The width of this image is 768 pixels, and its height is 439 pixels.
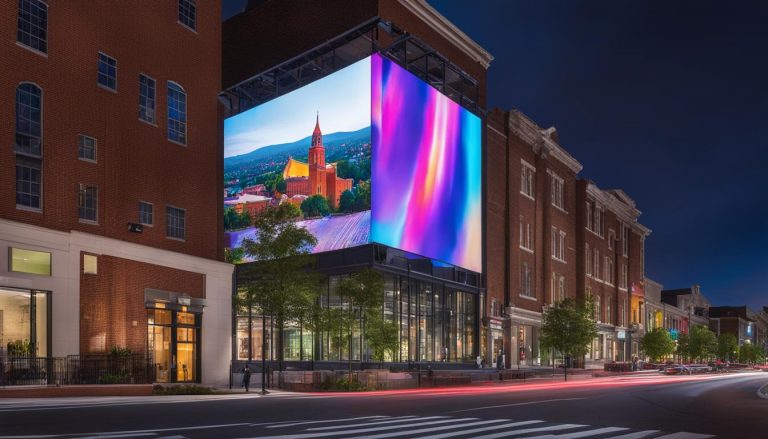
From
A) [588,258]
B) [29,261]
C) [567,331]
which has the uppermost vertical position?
[29,261]

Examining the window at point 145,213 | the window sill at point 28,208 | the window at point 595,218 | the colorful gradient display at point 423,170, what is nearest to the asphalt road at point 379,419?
the window sill at point 28,208

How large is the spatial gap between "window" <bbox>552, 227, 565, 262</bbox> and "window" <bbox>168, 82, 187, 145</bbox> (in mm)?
51668

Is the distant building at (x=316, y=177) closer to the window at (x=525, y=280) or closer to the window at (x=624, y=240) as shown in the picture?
the window at (x=525, y=280)

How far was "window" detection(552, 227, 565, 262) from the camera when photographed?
84500 millimetres

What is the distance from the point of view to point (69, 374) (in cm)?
3266

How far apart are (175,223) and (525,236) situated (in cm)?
4426

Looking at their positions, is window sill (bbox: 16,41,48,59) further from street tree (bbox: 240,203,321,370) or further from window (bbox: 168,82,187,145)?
street tree (bbox: 240,203,321,370)

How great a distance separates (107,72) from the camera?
37688mm

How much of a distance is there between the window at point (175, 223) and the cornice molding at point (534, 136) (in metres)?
40.4

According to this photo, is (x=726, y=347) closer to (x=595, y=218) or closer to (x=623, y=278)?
(x=623, y=278)

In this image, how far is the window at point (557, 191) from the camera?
8449cm

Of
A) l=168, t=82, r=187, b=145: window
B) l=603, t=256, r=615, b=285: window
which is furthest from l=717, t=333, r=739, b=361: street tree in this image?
l=168, t=82, r=187, b=145: window

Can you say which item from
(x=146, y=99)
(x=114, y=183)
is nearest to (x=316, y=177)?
(x=146, y=99)

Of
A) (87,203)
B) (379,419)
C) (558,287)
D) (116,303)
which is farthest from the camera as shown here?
(558,287)
